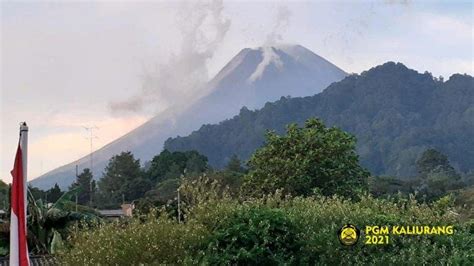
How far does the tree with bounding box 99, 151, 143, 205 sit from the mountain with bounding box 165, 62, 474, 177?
75307mm

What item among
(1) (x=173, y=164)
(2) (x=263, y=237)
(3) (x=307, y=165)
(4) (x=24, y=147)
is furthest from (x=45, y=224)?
(1) (x=173, y=164)

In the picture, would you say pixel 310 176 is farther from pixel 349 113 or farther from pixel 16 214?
pixel 349 113

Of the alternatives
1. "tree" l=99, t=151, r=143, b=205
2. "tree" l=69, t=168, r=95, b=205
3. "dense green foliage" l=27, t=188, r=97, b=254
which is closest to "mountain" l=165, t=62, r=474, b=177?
"tree" l=69, t=168, r=95, b=205

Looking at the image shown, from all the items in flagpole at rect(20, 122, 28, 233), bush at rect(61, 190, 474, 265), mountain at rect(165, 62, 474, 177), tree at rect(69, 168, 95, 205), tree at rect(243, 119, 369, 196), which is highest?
mountain at rect(165, 62, 474, 177)

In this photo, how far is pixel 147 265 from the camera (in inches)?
Result: 419

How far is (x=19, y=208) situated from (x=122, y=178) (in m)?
62.6

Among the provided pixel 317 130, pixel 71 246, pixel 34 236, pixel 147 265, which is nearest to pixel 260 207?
pixel 147 265

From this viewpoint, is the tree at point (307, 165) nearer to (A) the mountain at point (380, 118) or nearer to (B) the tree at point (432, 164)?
(B) the tree at point (432, 164)

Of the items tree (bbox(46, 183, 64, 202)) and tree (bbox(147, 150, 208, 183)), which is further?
tree (bbox(147, 150, 208, 183))

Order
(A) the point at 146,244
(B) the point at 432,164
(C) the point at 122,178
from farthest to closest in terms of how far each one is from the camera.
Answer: (B) the point at 432,164 < (C) the point at 122,178 < (A) the point at 146,244

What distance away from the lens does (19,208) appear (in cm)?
518

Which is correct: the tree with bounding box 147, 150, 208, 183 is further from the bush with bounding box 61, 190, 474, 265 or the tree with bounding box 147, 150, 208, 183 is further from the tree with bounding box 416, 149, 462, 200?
the bush with bounding box 61, 190, 474, 265

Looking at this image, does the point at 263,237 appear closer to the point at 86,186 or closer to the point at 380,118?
the point at 86,186

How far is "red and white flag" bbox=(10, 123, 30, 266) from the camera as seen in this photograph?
5168 mm
